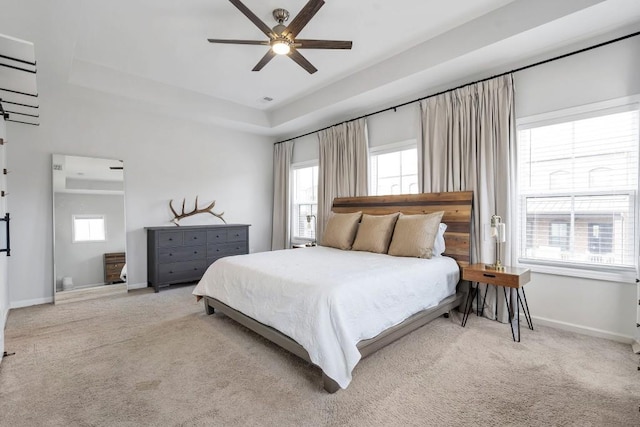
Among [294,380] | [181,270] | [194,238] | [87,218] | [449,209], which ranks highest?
[449,209]

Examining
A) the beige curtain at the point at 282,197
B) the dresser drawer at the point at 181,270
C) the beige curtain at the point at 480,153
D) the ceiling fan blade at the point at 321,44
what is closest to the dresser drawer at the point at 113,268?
the dresser drawer at the point at 181,270

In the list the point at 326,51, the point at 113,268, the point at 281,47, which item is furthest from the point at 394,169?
the point at 113,268

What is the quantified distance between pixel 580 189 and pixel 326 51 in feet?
9.59

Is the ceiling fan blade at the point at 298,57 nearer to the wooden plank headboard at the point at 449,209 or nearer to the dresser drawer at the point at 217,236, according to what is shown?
the wooden plank headboard at the point at 449,209

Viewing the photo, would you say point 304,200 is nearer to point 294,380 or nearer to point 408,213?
point 408,213

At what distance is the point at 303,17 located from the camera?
227 centimetres

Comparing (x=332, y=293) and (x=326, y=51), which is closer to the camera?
(x=332, y=293)

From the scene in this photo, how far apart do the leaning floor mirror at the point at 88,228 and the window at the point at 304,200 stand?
2.82 meters

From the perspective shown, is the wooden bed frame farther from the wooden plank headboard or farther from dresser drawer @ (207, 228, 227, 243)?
dresser drawer @ (207, 228, 227, 243)

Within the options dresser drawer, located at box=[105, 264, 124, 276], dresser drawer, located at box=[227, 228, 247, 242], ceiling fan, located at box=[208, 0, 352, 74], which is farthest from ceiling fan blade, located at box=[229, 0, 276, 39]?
dresser drawer, located at box=[105, 264, 124, 276]

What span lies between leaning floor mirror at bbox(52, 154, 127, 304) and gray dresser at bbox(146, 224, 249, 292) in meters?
0.46

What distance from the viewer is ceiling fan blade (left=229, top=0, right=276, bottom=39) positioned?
83.8 inches

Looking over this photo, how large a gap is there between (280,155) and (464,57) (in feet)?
12.4

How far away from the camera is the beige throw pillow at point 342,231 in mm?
3928
